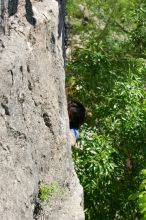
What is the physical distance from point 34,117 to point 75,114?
1162 mm

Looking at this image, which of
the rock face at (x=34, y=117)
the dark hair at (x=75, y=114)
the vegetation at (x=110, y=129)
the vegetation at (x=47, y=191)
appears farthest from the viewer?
the vegetation at (x=110, y=129)

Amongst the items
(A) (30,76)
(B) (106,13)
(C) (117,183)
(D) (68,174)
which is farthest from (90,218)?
(B) (106,13)

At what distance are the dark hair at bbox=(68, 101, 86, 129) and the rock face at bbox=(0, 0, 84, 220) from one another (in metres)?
0.54

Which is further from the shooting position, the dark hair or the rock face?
the dark hair

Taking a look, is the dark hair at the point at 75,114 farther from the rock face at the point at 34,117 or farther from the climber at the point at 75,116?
the rock face at the point at 34,117

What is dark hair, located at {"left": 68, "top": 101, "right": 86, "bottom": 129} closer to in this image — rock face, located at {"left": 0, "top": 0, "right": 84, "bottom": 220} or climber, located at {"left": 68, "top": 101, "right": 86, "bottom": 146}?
climber, located at {"left": 68, "top": 101, "right": 86, "bottom": 146}

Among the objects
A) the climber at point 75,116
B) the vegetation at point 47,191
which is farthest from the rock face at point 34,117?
the climber at point 75,116

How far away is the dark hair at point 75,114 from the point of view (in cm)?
510

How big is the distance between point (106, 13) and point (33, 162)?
5.07 metres

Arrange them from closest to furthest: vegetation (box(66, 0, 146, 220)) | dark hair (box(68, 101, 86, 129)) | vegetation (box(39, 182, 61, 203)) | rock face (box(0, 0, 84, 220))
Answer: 1. rock face (box(0, 0, 84, 220))
2. vegetation (box(39, 182, 61, 203))
3. dark hair (box(68, 101, 86, 129))
4. vegetation (box(66, 0, 146, 220))

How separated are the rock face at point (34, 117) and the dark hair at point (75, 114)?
0.54 metres

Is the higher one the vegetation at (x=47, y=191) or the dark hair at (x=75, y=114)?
the dark hair at (x=75, y=114)

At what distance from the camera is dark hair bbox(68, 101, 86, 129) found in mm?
5104

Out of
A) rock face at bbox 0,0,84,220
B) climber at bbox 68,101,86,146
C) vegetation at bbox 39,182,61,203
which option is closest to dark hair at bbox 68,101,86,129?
climber at bbox 68,101,86,146
